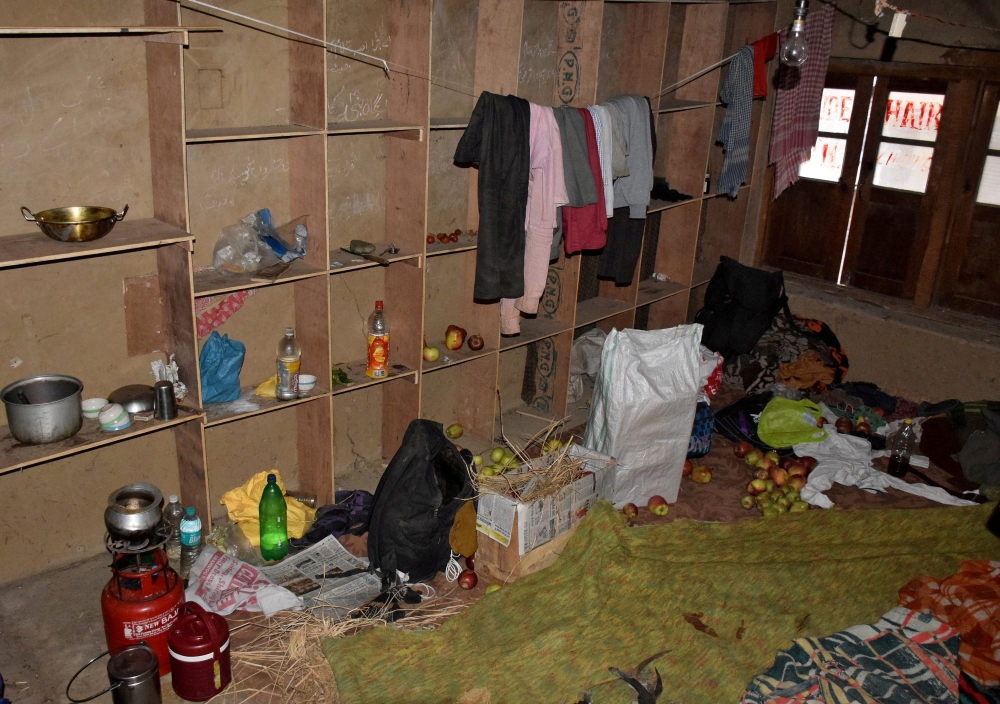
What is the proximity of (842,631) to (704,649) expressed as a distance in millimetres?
612

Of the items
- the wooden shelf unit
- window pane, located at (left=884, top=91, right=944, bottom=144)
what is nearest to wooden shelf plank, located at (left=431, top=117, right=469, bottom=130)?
the wooden shelf unit

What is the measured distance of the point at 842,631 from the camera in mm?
3283

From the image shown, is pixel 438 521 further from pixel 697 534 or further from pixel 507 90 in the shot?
pixel 507 90

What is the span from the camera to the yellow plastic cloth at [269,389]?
364 centimetres

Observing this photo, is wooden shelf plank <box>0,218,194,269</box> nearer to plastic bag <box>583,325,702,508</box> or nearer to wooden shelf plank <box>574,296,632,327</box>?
plastic bag <box>583,325,702,508</box>

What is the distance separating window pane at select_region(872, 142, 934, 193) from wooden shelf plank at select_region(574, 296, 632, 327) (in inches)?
79.2

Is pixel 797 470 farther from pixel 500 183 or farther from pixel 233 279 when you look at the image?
pixel 233 279

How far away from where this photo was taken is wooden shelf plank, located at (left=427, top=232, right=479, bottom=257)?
3.98 m

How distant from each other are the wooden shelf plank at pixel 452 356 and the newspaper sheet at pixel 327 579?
0.97m

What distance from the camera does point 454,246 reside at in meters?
4.08

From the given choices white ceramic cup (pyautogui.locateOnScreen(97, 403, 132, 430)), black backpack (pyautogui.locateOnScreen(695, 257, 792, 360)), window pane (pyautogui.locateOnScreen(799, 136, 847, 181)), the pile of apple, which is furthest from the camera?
window pane (pyautogui.locateOnScreen(799, 136, 847, 181))

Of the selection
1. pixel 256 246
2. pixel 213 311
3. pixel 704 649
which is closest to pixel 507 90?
→ pixel 256 246

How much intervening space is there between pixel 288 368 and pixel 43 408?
3.23 ft

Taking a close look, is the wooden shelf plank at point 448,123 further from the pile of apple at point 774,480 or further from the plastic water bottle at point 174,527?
the pile of apple at point 774,480
